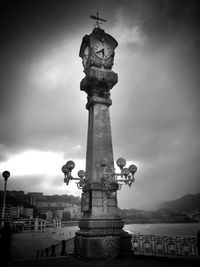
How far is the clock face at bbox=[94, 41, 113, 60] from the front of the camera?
42.2ft

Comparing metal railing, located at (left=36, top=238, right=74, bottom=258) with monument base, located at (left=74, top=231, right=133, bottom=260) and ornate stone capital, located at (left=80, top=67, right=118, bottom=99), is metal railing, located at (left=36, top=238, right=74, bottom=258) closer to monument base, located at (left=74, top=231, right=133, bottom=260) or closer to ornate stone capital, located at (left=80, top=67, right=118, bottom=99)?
monument base, located at (left=74, top=231, right=133, bottom=260)

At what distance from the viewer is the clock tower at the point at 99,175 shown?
30.0 ft

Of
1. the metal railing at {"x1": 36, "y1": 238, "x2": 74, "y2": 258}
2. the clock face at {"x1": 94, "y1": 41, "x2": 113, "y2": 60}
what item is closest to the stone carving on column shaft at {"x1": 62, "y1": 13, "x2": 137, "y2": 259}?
the clock face at {"x1": 94, "y1": 41, "x2": 113, "y2": 60}

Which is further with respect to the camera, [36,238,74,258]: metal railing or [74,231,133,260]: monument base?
[36,238,74,258]: metal railing

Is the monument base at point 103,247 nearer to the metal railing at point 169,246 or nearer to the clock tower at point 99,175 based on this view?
the clock tower at point 99,175

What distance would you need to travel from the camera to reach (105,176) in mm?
10047

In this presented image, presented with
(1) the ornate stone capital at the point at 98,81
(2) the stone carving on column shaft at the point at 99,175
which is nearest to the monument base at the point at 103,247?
(2) the stone carving on column shaft at the point at 99,175

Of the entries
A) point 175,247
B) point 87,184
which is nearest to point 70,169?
point 87,184

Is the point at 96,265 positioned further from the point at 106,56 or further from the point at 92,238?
the point at 106,56

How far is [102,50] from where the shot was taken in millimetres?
12953

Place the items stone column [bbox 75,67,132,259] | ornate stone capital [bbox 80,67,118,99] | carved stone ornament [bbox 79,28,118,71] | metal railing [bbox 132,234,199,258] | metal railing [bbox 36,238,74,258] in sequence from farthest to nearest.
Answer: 1. carved stone ornament [bbox 79,28,118,71]
2. ornate stone capital [bbox 80,67,118,99]
3. metal railing [bbox 36,238,74,258]
4. metal railing [bbox 132,234,199,258]
5. stone column [bbox 75,67,132,259]

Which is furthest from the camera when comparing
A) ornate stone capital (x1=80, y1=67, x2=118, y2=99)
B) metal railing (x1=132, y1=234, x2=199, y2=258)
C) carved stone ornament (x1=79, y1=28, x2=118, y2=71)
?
carved stone ornament (x1=79, y1=28, x2=118, y2=71)

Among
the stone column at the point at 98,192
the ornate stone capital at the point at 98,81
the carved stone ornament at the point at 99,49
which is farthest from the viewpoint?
the carved stone ornament at the point at 99,49

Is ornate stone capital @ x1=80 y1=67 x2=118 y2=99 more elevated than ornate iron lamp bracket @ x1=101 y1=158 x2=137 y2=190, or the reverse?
ornate stone capital @ x1=80 y1=67 x2=118 y2=99
